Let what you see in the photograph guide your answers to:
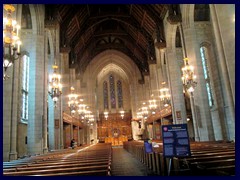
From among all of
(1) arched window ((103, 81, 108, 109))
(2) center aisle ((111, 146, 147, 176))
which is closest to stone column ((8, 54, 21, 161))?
(2) center aisle ((111, 146, 147, 176))

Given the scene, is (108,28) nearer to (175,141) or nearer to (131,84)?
(131,84)

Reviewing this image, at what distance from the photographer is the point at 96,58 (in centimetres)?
3161

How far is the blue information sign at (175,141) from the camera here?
167 inches

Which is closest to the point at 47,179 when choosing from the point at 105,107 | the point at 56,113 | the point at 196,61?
the point at 196,61

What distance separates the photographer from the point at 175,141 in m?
4.32

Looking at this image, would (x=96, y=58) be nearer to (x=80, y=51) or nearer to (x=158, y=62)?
(x=80, y=51)

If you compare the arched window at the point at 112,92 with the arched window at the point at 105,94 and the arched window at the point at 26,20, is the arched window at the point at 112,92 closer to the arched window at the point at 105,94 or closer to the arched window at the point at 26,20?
the arched window at the point at 105,94

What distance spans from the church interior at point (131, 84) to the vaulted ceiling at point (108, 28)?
105mm

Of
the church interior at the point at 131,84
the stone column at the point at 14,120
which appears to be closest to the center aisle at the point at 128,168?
the church interior at the point at 131,84

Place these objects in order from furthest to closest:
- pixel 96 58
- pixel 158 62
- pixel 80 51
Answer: pixel 96 58 < pixel 80 51 < pixel 158 62

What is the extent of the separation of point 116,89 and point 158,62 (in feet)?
58.6

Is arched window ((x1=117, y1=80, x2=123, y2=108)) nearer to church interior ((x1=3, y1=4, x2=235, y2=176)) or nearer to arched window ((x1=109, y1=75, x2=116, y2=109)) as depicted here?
arched window ((x1=109, y1=75, x2=116, y2=109))

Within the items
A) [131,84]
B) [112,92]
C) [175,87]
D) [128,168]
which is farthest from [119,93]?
[128,168]

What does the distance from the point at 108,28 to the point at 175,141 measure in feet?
77.2
